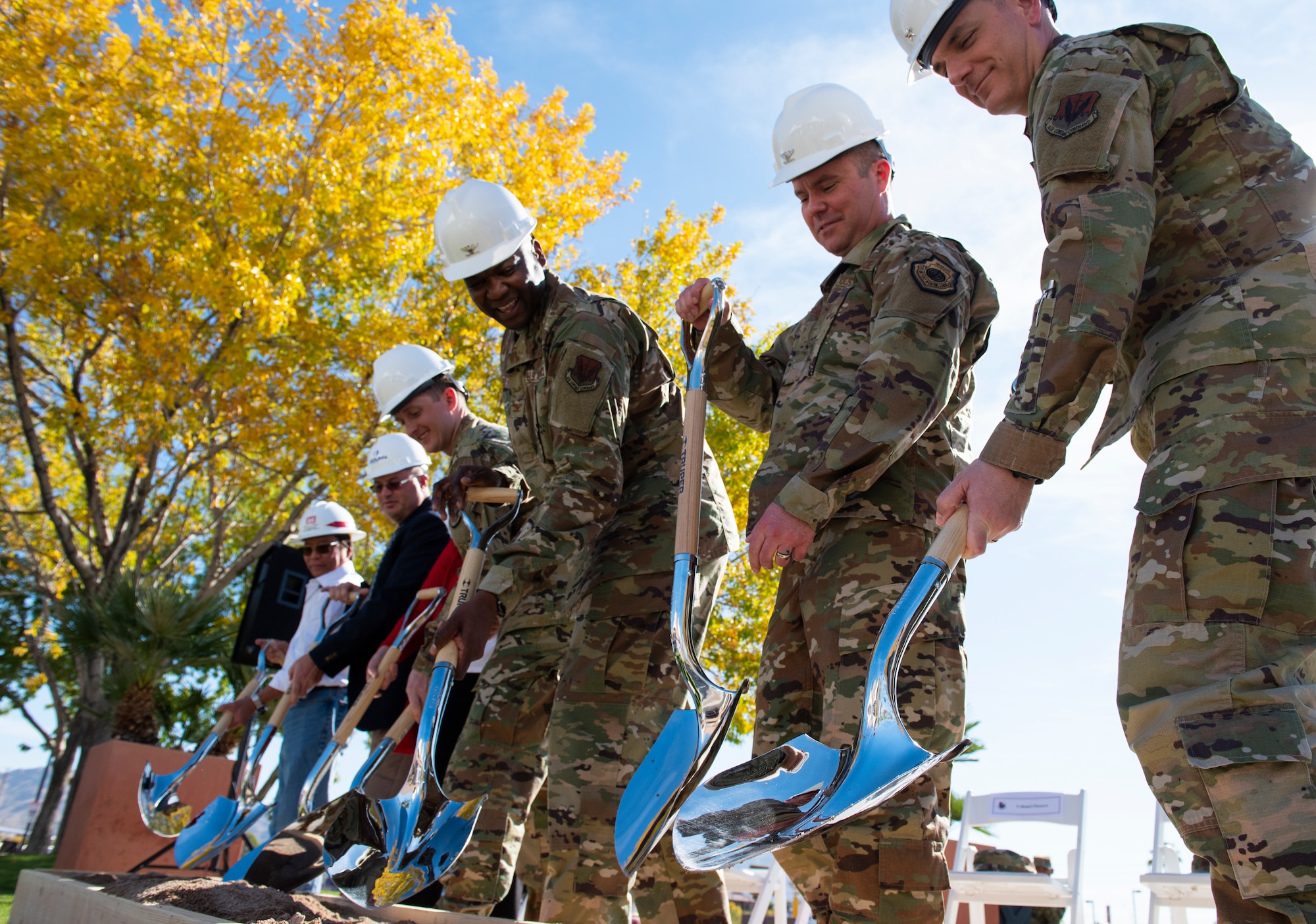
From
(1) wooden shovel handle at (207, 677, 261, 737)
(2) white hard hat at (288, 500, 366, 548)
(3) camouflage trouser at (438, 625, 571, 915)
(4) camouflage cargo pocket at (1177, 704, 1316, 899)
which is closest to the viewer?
(4) camouflage cargo pocket at (1177, 704, 1316, 899)

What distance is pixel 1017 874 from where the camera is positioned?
16.3 ft

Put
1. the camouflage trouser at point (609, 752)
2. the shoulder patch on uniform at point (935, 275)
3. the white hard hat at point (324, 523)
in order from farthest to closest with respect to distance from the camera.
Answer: the white hard hat at point (324, 523)
the camouflage trouser at point (609, 752)
the shoulder patch on uniform at point (935, 275)

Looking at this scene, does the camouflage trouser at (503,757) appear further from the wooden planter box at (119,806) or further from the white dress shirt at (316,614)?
the wooden planter box at (119,806)

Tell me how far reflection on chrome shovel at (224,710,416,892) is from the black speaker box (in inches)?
103

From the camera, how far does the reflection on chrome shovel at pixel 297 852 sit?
3736 millimetres

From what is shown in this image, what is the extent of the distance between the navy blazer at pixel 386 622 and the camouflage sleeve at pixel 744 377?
1910 millimetres

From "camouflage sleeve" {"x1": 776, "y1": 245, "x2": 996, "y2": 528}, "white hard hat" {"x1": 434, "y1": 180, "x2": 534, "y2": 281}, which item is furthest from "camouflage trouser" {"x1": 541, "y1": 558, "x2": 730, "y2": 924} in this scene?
"white hard hat" {"x1": 434, "y1": 180, "x2": 534, "y2": 281}

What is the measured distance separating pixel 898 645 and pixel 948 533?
0.21 meters

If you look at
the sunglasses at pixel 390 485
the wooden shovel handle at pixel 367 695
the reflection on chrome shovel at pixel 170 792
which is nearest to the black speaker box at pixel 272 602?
the reflection on chrome shovel at pixel 170 792

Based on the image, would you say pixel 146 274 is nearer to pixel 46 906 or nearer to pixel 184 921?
pixel 46 906

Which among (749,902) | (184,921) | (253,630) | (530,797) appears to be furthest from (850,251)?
(749,902)

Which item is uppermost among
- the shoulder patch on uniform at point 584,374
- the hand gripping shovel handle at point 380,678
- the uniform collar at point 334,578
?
the shoulder patch on uniform at point 584,374

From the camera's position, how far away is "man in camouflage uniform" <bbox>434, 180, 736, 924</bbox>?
9.04 feet

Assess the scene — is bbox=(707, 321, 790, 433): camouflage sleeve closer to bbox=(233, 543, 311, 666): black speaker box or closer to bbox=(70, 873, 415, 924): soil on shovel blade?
bbox=(70, 873, 415, 924): soil on shovel blade
